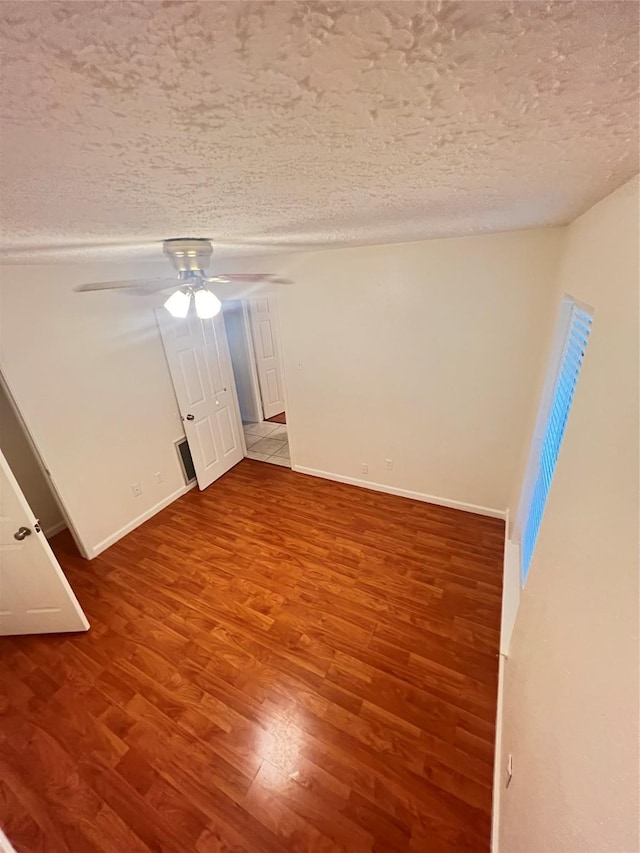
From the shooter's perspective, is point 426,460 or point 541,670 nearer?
point 541,670

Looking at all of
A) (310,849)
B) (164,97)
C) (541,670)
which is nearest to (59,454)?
(310,849)

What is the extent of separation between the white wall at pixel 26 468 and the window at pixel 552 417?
3.49 m

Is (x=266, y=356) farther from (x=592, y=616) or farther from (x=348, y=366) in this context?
(x=592, y=616)

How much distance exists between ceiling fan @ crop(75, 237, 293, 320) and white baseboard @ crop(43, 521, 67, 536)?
2.45 metres

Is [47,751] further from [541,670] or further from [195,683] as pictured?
[541,670]

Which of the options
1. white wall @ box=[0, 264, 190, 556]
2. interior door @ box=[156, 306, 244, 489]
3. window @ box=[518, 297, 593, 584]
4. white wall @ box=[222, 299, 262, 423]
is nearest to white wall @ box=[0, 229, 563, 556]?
white wall @ box=[0, 264, 190, 556]

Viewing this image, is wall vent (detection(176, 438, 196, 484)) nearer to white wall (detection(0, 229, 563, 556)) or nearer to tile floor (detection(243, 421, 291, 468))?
A: white wall (detection(0, 229, 563, 556))

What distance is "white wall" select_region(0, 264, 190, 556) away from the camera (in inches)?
89.8

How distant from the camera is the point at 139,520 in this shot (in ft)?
10.3

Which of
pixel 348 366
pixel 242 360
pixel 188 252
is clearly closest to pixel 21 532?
pixel 188 252

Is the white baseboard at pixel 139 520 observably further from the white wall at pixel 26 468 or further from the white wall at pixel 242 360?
the white wall at pixel 242 360

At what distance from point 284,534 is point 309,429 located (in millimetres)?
1134

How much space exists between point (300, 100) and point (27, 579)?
273 cm

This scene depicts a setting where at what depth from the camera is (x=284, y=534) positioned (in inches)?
115
